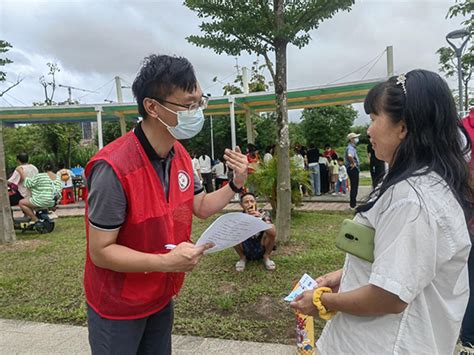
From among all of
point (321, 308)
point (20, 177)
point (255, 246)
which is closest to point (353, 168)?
point (255, 246)

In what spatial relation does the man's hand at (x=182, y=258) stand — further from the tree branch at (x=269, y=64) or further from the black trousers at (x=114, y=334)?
the tree branch at (x=269, y=64)

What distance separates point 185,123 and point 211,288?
2.71 meters

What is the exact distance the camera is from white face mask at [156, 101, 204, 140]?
1.64 m

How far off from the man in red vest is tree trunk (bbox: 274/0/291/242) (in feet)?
11.1

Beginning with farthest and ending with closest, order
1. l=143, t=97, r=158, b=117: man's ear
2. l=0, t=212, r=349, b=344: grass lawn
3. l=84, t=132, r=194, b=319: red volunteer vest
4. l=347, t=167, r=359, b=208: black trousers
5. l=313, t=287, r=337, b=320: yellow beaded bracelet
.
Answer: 1. l=347, t=167, r=359, b=208: black trousers
2. l=0, t=212, r=349, b=344: grass lawn
3. l=143, t=97, r=158, b=117: man's ear
4. l=84, t=132, r=194, b=319: red volunteer vest
5. l=313, t=287, r=337, b=320: yellow beaded bracelet

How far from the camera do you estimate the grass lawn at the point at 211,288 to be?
319cm

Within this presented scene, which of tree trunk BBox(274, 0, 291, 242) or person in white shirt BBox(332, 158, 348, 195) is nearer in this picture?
tree trunk BBox(274, 0, 291, 242)

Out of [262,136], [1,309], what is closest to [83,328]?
[1,309]

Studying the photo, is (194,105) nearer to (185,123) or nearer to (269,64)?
(185,123)

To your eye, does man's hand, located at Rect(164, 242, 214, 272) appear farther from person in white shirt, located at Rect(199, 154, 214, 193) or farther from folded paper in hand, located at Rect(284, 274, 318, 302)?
person in white shirt, located at Rect(199, 154, 214, 193)

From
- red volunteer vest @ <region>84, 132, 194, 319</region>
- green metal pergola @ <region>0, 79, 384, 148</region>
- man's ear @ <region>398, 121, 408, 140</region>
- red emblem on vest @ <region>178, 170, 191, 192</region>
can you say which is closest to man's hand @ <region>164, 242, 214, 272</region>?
red volunteer vest @ <region>84, 132, 194, 319</region>

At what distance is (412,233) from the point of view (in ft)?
3.45

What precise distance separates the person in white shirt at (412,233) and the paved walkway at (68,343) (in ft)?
5.44

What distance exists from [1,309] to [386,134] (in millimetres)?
4119
